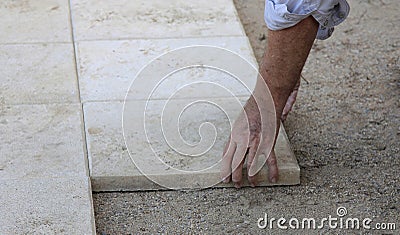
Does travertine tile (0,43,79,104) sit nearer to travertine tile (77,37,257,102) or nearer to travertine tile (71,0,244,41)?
travertine tile (77,37,257,102)

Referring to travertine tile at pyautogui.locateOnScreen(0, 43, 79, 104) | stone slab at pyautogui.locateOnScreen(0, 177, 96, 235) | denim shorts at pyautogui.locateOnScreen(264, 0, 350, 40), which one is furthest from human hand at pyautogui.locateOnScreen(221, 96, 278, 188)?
travertine tile at pyautogui.locateOnScreen(0, 43, 79, 104)

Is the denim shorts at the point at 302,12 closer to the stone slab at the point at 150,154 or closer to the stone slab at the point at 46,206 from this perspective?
the stone slab at the point at 150,154

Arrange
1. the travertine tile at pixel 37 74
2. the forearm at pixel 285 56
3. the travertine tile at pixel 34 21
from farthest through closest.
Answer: the travertine tile at pixel 34 21, the travertine tile at pixel 37 74, the forearm at pixel 285 56

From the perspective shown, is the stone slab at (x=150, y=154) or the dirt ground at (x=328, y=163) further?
the stone slab at (x=150, y=154)

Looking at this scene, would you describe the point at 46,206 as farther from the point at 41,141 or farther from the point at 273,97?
the point at 273,97

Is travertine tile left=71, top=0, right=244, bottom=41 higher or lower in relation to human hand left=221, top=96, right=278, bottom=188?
lower

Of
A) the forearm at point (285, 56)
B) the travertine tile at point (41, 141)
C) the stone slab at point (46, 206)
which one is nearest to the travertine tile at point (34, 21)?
the travertine tile at point (41, 141)

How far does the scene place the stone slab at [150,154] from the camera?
8.59 ft

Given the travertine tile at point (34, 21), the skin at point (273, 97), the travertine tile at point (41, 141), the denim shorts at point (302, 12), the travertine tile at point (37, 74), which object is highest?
Result: the denim shorts at point (302, 12)

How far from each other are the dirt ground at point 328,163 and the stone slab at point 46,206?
91 mm

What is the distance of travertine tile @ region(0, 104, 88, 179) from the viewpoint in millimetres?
2604

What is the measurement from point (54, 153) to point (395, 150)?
1222 mm

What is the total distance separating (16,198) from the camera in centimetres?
244

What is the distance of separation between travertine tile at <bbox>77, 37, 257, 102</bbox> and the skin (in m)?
0.43
